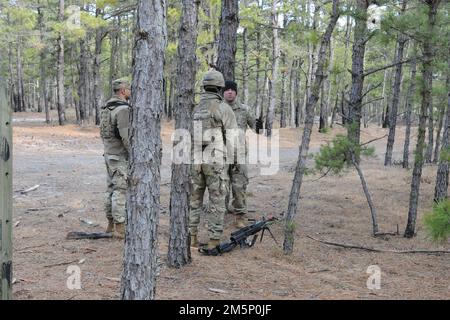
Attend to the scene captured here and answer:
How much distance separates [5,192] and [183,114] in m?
2.36

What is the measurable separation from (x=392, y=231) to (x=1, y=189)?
6.42 metres

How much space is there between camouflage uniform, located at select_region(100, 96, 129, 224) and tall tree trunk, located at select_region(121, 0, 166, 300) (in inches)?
113

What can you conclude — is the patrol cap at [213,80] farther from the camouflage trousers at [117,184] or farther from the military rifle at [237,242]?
the military rifle at [237,242]

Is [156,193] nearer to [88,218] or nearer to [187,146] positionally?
[187,146]

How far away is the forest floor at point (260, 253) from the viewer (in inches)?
180

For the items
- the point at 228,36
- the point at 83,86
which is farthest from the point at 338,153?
the point at 83,86

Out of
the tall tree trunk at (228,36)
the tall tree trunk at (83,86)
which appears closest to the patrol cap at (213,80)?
the tall tree trunk at (228,36)

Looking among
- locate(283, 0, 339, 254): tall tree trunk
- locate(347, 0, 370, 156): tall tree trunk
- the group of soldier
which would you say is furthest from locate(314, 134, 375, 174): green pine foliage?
the group of soldier

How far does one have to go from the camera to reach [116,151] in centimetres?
615

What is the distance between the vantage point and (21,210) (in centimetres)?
786

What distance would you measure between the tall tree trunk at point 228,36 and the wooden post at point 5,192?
16.9 feet
